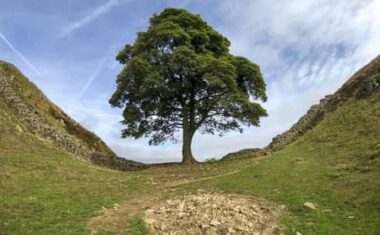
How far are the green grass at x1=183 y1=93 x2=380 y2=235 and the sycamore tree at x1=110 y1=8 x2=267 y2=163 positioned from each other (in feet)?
24.3

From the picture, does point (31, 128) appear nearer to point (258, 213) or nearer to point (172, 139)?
point (172, 139)

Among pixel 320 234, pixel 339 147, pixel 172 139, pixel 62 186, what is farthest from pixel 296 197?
pixel 172 139

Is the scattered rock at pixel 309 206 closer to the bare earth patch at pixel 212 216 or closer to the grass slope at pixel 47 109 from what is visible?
the bare earth patch at pixel 212 216

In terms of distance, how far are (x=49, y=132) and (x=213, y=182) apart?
1516 centimetres

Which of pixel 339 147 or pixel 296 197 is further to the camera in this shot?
pixel 339 147

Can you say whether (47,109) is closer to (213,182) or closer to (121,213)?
(213,182)

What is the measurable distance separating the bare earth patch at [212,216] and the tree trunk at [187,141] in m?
16.8

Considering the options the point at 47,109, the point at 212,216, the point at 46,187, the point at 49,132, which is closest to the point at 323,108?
the point at 49,132

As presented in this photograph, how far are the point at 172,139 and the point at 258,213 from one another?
22.9 m

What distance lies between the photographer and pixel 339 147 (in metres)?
29.3

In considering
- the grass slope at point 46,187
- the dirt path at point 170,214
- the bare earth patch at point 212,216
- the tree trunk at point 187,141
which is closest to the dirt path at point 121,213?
the dirt path at point 170,214

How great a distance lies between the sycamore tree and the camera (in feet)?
125

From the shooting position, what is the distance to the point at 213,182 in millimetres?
26938

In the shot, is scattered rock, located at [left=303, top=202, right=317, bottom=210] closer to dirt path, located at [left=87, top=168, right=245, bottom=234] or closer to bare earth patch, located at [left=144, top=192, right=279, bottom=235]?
bare earth patch, located at [left=144, top=192, right=279, bottom=235]
